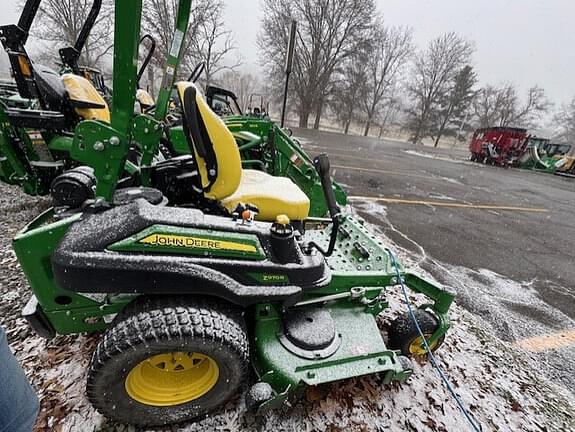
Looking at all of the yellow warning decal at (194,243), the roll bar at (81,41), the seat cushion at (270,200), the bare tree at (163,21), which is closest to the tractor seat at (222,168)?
the seat cushion at (270,200)

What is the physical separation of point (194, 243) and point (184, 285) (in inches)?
8.1

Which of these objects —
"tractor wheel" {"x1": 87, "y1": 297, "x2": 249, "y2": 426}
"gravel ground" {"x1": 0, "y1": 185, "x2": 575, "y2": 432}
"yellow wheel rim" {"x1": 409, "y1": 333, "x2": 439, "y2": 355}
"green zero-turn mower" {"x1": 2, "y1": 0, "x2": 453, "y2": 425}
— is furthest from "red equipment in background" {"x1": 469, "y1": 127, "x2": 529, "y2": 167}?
"tractor wheel" {"x1": 87, "y1": 297, "x2": 249, "y2": 426}

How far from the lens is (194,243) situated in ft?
4.62

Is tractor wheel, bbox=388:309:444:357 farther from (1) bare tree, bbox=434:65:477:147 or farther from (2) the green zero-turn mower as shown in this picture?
(1) bare tree, bbox=434:65:477:147

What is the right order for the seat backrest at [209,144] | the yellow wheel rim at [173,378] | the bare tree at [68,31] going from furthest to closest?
the bare tree at [68,31] < the seat backrest at [209,144] < the yellow wheel rim at [173,378]

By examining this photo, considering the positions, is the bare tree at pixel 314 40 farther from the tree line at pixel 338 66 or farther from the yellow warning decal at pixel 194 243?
the yellow warning decal at pixel 194 243

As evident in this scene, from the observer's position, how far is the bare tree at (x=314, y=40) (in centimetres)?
2330

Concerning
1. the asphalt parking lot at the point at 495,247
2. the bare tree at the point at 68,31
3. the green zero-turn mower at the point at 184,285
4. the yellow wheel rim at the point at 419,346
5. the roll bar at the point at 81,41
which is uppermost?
the bare tree at the point at 68,31

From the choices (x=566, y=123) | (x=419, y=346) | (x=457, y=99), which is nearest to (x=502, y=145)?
(x=457, y=99)

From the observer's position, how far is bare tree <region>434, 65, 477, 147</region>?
3316 cm

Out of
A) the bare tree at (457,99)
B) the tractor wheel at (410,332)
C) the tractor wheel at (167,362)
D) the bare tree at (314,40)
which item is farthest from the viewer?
the bare tree at (457,99)

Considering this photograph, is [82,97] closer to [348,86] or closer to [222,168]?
[222,168]

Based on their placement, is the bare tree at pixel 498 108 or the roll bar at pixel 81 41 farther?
the bare tree at pixel 498 108

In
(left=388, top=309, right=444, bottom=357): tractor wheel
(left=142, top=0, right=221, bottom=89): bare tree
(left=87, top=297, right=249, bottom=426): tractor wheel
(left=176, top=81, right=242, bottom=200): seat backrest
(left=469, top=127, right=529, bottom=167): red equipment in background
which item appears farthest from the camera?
(left=469, top=127, right=529, bottom=167): red equipment in background
